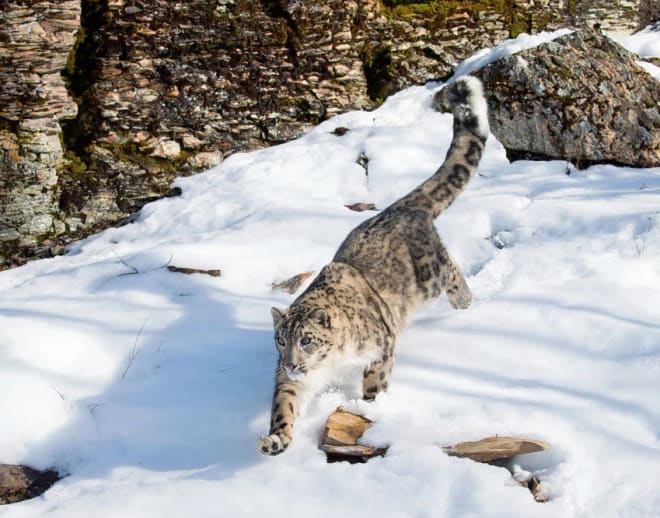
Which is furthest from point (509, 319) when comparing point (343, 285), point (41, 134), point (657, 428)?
point (41, 134)

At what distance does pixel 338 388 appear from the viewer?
4.47 m

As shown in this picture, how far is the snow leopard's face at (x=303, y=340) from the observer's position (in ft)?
13.4

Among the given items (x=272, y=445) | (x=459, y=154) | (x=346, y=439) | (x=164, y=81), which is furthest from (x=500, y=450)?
(x=164, y=81)

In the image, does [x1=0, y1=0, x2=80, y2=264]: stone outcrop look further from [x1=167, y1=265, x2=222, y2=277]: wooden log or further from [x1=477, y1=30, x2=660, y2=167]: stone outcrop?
[x1=477, y1=30, x2=660, y2=167]: stone outcrop

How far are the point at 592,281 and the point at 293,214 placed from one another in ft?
11.5

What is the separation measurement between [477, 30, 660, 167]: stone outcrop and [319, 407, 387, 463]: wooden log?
20.0ft

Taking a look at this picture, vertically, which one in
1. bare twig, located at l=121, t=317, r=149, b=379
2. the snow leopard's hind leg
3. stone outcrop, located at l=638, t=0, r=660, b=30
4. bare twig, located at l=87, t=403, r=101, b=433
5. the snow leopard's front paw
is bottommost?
bare twig, located at l=87, t=403, r=101, b=433

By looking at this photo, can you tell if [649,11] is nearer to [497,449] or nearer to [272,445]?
[497,449]

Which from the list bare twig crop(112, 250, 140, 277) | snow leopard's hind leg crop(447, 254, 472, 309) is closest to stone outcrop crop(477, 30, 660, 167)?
snow leopard's hind leg crop(447, 254, 472, 309)

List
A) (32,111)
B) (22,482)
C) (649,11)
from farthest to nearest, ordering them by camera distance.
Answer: (649,11) < (32,111) < (22,482)

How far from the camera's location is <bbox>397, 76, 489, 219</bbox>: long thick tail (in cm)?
575

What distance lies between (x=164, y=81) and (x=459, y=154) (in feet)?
19.3

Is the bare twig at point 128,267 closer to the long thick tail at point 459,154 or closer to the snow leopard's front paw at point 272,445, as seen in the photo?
the long thick tail at point 459,154

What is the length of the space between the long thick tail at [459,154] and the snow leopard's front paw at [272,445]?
262 centimetres
